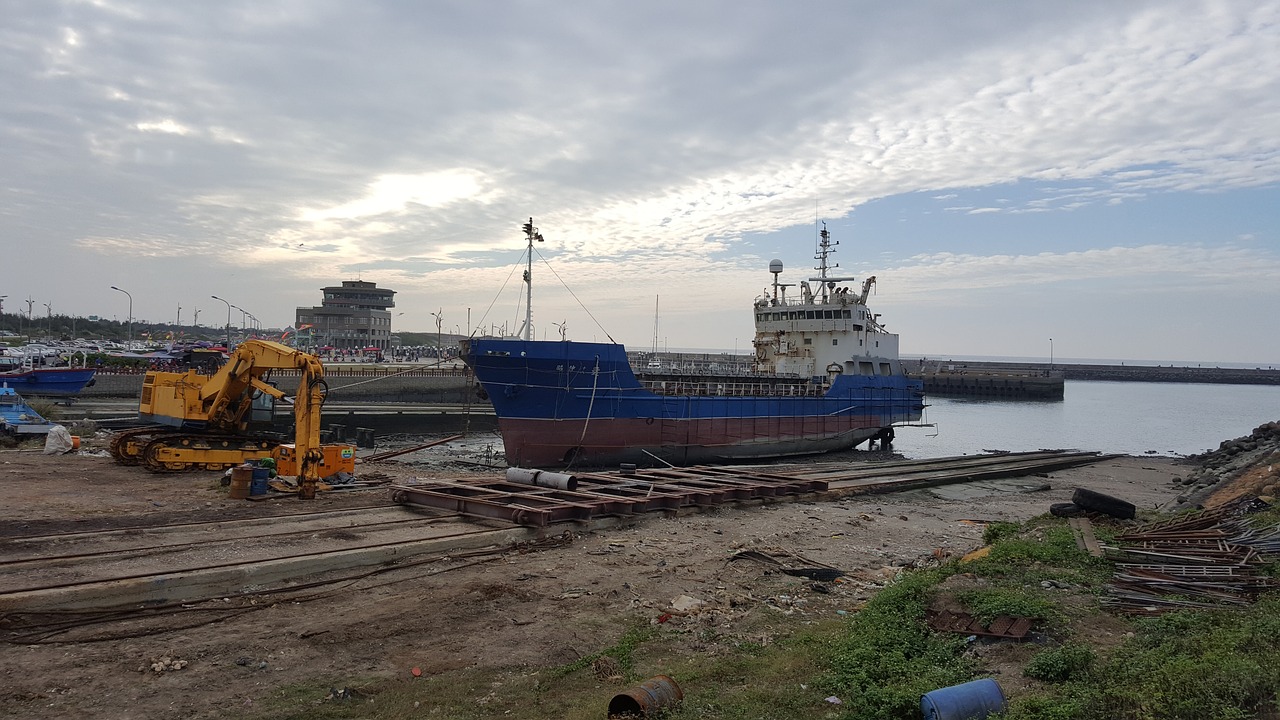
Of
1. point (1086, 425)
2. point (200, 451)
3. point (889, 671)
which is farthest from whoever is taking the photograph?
point (1086, 425)

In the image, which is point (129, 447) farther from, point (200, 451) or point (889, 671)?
point (889, 671)

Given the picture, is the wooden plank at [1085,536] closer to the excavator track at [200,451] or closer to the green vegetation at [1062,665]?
the green vegetation at [1062,665]

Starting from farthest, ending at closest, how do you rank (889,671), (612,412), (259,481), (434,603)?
(612,412), (259,481), (434,603), (889,671)

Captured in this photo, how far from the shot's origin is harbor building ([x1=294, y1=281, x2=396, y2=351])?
323 feet

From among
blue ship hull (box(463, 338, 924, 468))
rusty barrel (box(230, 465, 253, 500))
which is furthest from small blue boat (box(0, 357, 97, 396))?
rusty barrel (box(230, 465, 253, 500))

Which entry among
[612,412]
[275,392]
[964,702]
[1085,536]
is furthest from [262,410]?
[964,702]

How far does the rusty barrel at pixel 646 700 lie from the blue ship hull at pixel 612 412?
55.9 ft

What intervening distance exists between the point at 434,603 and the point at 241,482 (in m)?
7.26

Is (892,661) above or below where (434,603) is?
above

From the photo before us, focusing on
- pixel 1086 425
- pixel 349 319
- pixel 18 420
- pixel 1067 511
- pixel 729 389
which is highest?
pixel 349 319

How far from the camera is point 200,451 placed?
16344 millimetres

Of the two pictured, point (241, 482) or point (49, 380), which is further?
point (49, 380)

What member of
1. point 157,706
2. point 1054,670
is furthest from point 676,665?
point 157,706

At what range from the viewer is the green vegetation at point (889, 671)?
15.9ft
